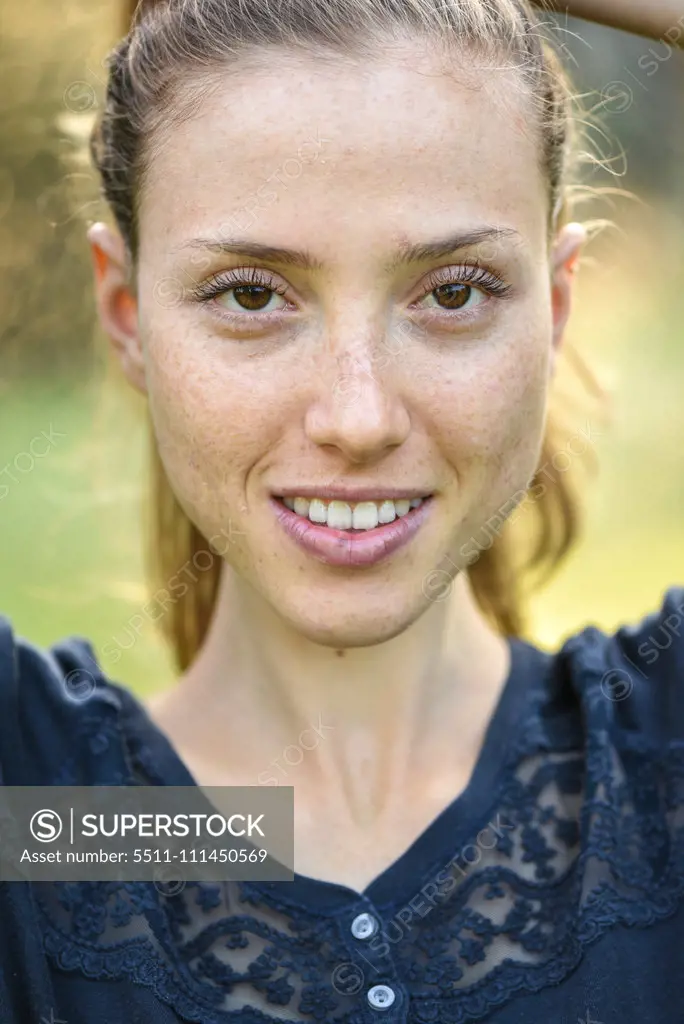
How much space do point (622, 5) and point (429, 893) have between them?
41.9 inches

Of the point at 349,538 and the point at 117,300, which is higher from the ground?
the point at 117,300

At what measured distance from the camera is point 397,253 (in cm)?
141

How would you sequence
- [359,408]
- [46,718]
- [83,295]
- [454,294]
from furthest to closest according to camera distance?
[83,295] → [46,718] → [454,294] → [359,408]

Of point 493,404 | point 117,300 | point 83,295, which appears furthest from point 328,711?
point 83,295

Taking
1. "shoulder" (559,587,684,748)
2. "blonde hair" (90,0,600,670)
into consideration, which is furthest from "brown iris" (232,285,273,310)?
"shoulder" (559,587,684,748)

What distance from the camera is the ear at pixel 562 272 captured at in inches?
66.9

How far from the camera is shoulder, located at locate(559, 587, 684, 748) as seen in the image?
164cm

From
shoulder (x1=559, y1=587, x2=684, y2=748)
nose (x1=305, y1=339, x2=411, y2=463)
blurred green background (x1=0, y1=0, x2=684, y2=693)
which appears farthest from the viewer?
blurred green background (x1=0, y1=0, x2=684, y2=693)

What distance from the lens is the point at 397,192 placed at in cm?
139

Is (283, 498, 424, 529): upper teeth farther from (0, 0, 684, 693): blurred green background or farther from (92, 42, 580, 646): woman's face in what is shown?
(0, 0, 684, 693): blurred green background

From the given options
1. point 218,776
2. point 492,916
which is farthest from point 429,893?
point 218,776

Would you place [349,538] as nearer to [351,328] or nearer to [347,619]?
[347,619]

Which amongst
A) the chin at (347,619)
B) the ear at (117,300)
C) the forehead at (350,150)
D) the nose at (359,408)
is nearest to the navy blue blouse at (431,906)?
the chin at (347,619)

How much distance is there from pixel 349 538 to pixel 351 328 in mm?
242
